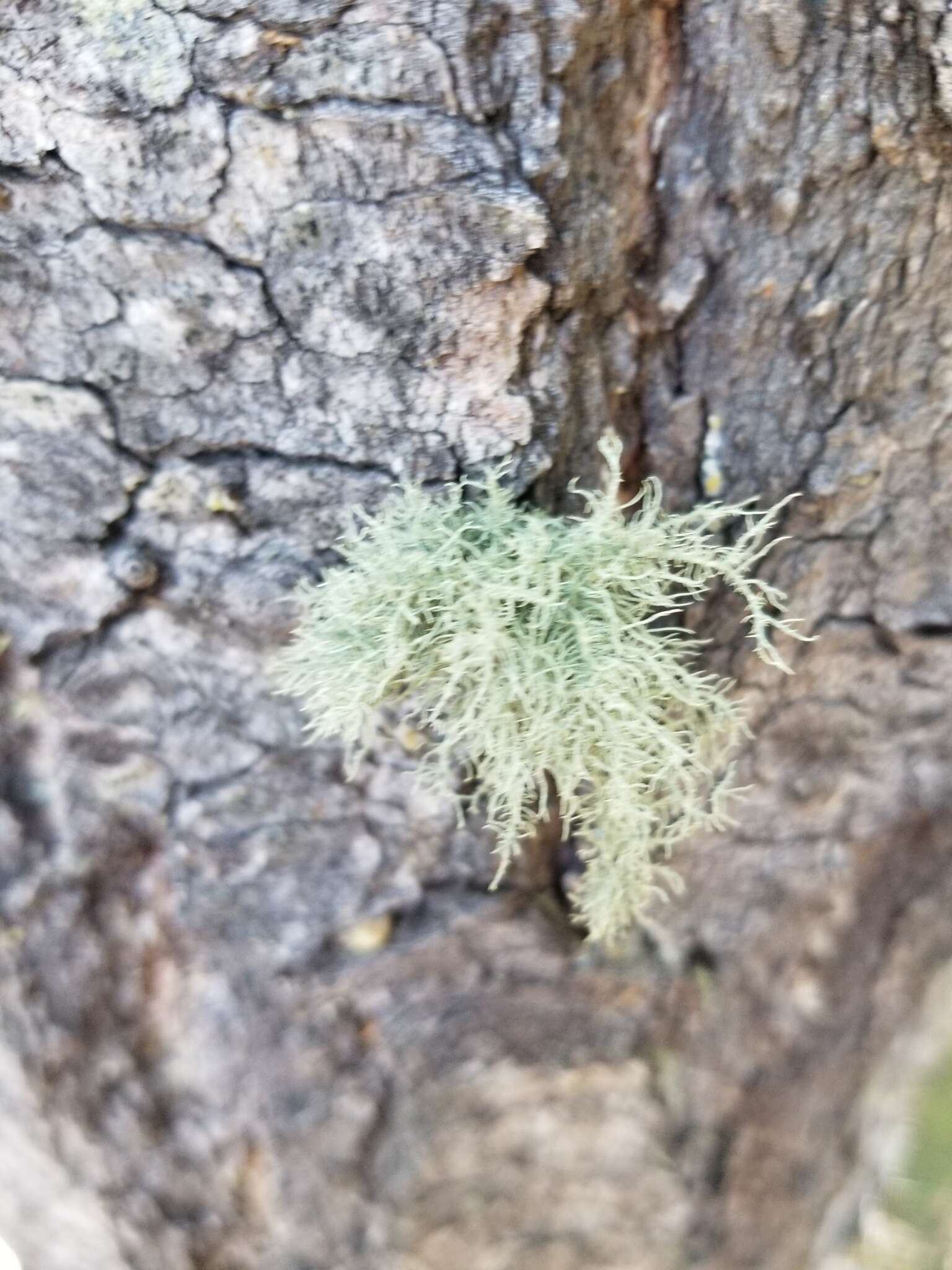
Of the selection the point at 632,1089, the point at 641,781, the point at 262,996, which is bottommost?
the point at 632,1089

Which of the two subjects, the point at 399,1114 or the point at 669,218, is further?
the point at 399,1114

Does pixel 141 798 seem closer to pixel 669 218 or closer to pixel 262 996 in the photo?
pixel 262 996

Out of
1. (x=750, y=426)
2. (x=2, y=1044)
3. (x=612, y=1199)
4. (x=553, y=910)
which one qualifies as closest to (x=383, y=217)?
(x=750, y=426)
